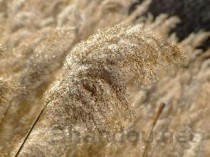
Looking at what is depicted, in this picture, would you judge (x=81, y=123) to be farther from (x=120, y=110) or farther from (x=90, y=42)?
(x=90, y=42)

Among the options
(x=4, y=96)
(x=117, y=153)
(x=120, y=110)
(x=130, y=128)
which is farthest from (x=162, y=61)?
(x=130, y=128)

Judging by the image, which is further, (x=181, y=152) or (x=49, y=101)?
(x=181, y=152)

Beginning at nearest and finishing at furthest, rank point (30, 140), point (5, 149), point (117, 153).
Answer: point (30, 140)
point (5, 149)
point (117, 153)

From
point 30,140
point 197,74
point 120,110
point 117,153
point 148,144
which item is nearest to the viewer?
point 120,110

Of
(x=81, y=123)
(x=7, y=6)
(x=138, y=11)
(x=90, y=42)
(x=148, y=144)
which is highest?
(x=138, y=11)

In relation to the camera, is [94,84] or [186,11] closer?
[94,84]

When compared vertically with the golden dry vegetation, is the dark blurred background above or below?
above

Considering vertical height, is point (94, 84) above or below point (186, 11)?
below

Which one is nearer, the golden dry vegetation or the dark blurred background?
the golden dry vegetation

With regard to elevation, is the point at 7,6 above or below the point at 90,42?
above

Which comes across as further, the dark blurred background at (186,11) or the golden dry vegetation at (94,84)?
the dark blurred background at (186,11)

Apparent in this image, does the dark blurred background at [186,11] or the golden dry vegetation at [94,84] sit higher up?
the dark blurred background at [186,11]
